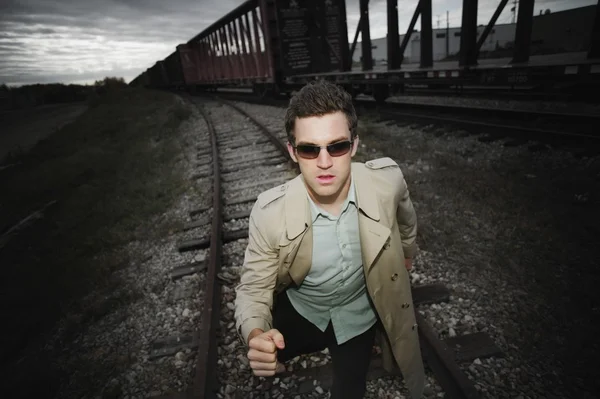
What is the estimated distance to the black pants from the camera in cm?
175

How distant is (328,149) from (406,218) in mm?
697

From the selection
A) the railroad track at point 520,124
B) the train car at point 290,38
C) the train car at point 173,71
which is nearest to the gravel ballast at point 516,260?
the railroad track at point 520,124

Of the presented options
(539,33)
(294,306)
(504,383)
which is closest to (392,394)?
(504,383)

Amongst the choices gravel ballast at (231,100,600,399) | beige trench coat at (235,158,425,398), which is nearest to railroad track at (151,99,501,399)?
gravel ballast at (231,100,600,399)

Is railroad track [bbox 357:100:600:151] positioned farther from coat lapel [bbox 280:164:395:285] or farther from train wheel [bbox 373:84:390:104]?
coat lapel [bbox 280:164:395:285]

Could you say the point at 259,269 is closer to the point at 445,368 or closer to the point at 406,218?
the point at 406,218

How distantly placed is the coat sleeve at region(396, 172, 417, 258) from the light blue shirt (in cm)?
31

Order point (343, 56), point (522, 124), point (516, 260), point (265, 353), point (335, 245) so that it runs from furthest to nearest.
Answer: point (343, 56)
point (522, 124)
point (516, 260)
point (335, 245)
point (265, 353)

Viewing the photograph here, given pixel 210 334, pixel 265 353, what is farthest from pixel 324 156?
pixel 210 334

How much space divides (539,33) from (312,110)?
29314 millimetres

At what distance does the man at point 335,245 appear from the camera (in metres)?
1.50

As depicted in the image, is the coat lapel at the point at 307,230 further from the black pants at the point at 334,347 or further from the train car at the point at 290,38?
the train car at the point at 290,38

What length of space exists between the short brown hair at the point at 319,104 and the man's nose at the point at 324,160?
0.19 meters

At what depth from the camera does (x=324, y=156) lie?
4.93 ft
